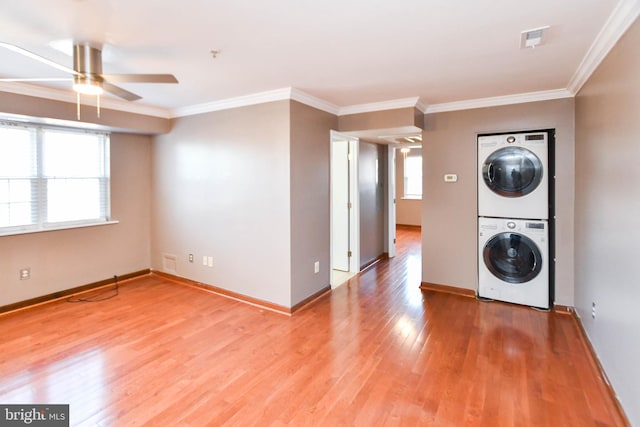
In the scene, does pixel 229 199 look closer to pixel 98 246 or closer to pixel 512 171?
pixel 98 246

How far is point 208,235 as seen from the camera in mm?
4492

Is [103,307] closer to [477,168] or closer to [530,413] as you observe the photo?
[530,413]

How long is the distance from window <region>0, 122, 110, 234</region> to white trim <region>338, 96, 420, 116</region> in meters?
3.19

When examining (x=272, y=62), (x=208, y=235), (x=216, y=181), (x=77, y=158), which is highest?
(x=272, y=62)

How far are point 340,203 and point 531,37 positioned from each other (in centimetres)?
336

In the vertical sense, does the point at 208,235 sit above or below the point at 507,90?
below

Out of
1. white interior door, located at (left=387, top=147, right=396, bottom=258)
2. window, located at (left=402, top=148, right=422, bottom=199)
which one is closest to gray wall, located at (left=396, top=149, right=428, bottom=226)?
window, located at (left=402, top=148, right=422, bottom=199)

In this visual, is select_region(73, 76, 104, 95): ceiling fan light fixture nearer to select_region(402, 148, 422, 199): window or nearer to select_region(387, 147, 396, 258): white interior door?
select_region(387, 147, 396, 258): white interior door

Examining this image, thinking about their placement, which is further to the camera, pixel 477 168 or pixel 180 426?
pixel 477 168

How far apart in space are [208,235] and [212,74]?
211 centimetres

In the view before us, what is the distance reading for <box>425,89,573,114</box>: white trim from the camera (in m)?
3.64

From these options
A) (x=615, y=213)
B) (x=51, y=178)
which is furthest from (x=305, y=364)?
(x=51, y=178)

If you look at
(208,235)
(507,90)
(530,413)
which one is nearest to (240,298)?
→ (208,235)

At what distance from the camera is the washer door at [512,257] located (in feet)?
12.5
